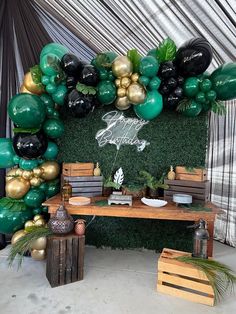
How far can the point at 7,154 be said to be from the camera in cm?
236

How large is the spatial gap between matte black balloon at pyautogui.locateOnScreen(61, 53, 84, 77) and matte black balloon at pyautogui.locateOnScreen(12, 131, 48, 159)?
655 mm

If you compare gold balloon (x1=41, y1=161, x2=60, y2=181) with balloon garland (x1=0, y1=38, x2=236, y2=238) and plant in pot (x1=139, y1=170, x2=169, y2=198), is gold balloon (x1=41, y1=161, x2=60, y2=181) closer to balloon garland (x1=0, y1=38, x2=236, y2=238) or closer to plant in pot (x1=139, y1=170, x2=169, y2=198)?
balloon garland (x1=0, y1=38, x2=236, y2=238)

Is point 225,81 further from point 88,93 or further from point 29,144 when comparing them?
point 29,144

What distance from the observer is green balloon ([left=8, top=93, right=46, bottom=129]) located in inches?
81.2

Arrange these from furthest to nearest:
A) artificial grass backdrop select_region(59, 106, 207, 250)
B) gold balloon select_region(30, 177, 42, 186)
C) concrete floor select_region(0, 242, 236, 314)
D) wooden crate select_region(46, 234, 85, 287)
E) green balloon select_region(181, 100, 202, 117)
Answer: artificial grass backdrop select_region(59, 106, 207, 250), gold balloon select_region(30, 177, 42, 186), green balloon select_region(181, 100, 202, 117), wooden crate select_region(46, 234, 85, 287), concrete floor select_region(0, 242, 236, 314)

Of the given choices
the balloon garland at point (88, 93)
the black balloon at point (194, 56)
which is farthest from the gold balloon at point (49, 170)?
the black balloon at point (194, 56)

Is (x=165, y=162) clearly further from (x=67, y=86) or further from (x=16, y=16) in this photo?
(x=16, y=16)

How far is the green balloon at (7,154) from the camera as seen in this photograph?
2.35 meters

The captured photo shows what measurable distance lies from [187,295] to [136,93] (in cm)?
175

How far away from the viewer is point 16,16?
8.27 ft

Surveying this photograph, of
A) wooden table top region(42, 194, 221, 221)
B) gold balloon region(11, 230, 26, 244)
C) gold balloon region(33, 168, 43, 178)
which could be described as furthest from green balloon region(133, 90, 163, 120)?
gold balloon region(11, 230, 26, 244)

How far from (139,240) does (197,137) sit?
53.4 inches

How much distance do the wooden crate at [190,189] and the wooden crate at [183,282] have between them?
66cm

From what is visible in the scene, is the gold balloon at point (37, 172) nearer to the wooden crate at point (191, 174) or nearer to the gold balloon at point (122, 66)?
the gold balloon at point (122, 66)
